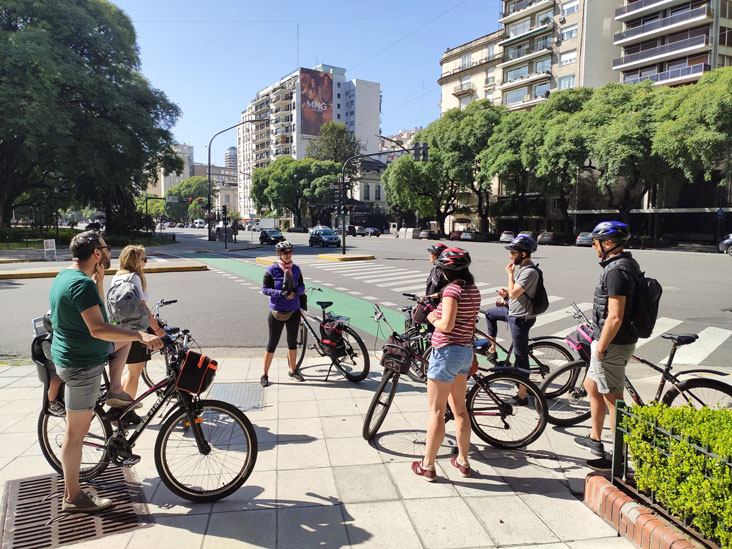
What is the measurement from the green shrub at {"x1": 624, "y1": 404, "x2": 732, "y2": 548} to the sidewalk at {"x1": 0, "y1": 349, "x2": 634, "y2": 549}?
0.51 metres

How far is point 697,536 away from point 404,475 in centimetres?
194

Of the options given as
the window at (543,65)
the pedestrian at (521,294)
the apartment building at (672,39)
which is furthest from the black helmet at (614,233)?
the window at (543,65)

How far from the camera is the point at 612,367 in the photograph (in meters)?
3.88

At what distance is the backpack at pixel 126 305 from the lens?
4645 millimetres

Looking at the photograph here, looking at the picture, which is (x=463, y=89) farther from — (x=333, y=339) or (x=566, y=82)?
(x=333, y=339)

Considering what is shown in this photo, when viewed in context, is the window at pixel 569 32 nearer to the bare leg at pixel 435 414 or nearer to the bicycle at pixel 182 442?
the bare leg at pixel 435 414

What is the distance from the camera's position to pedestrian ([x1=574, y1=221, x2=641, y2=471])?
12.1ft

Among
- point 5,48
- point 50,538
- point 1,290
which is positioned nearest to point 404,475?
point 50,538

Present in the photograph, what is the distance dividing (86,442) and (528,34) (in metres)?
61.0

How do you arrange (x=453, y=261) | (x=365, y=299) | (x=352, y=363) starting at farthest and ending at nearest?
(x=365, y=299), (x=352, y=363), (x=453, y=261)

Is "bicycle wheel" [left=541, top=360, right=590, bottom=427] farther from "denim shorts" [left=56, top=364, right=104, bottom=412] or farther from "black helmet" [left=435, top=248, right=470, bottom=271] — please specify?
"denim shorts" [left=56, top=364, right=104, bottom=412]

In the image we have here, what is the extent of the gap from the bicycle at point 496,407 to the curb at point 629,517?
0.79 meters

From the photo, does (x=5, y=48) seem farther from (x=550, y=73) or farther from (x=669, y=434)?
(x=550, y=73)

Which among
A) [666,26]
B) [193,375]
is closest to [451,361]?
[193,375]
